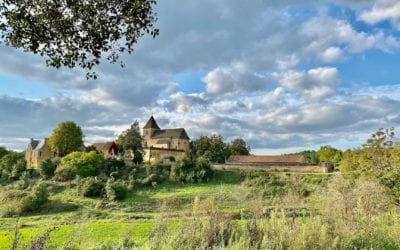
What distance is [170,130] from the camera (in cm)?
8394

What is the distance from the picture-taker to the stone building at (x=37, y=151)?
227ft

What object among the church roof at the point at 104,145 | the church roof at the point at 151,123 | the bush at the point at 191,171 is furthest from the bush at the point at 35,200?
the church roof at the point at 151,123

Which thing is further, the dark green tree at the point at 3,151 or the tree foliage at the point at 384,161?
the dark green tree at the point at 3,151

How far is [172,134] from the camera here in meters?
82.4

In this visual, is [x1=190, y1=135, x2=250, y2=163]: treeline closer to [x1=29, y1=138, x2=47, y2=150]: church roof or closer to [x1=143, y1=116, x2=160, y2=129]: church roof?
[x1=143, y1=116, x2=160, y2=129]: church roof

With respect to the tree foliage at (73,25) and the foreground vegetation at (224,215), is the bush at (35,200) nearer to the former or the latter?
the foreground vegetation at (224,215)

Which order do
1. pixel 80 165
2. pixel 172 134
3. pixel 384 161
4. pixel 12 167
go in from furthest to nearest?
pixel 172 134 < pixel 12 167 < pixel 80 165 < pixel 384 161

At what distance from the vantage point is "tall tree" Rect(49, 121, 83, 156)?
206ft

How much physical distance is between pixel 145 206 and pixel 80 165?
1347 centimetres

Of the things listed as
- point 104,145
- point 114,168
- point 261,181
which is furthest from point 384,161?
point 104,145

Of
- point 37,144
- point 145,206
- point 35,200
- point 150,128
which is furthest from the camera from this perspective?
point 150,128

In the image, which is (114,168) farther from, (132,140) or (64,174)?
(132,140)

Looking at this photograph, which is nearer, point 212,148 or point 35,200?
point 35,200

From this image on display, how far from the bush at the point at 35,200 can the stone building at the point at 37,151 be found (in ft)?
108
